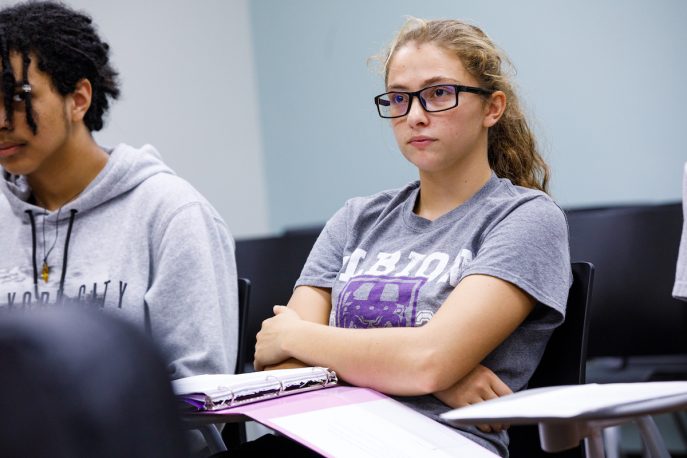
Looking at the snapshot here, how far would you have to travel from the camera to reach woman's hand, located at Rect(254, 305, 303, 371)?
154 cm

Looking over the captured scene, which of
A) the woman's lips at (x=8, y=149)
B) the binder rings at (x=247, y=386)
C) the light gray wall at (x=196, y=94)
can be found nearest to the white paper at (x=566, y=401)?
the binder rings at (x=247, y=386)

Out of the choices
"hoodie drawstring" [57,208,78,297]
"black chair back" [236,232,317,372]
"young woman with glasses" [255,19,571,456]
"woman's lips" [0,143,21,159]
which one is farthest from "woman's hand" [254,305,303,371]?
"black chair back" [236,232,317,372]

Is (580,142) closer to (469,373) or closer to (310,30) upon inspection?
(310,30)

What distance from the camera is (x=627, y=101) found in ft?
11.3

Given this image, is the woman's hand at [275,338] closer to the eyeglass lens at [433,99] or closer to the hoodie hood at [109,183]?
the eyeglass lens at [433,99]

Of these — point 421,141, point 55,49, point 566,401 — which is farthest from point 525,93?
point 566,401

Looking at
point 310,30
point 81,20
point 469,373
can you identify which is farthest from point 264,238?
point 310,30

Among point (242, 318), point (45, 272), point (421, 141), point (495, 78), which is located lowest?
point (242, 318)

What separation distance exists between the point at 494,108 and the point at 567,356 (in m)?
0.49

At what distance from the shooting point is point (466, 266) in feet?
4.86

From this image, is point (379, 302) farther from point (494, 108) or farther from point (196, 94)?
point (196, 94)

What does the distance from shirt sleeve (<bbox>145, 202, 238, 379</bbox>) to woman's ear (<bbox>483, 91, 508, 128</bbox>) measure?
24.6 inches

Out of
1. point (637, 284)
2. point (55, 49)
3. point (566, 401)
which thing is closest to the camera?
point (566, 401)

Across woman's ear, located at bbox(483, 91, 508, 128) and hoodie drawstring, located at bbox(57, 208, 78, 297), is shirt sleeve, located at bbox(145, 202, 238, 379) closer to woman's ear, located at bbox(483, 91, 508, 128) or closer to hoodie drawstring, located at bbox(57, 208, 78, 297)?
hoodie drawstring, located at bbox(57, 208, 78, 297)
